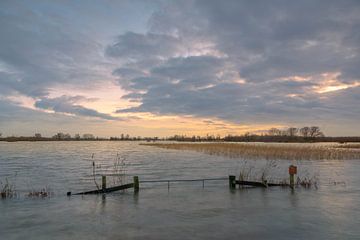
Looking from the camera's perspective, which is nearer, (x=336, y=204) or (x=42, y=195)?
(x=336, y=204)

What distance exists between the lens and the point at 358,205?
14.4 meters

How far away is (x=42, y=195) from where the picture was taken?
17.2 metres

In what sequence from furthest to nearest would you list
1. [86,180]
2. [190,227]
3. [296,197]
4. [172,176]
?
[172,176] → [86,180] → [296,197] → [190,227]

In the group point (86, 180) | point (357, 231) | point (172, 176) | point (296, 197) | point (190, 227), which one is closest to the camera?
point (357, 231)

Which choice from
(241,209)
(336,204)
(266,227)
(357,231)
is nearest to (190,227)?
(266,227)

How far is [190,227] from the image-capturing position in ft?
36.2

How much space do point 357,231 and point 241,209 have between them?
4.52 metres

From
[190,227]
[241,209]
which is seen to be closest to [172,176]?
[241,209]

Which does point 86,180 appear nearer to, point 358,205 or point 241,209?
point 241,209

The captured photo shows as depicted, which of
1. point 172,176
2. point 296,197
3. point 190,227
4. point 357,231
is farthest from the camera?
point 172,176

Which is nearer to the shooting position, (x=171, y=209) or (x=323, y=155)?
(x=171, y=209)

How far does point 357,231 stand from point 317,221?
1.46m

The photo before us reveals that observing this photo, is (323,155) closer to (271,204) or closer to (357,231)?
(271,204)

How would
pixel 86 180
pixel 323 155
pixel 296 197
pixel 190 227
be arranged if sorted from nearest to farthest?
pixel 190 227, pixel 296 197, pixel 86 180, pixel 323 155
